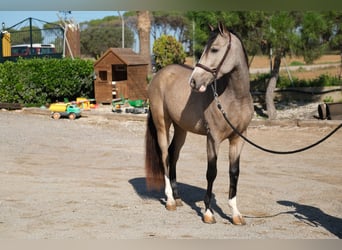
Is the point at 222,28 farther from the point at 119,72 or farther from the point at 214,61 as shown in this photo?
the point at 119,72

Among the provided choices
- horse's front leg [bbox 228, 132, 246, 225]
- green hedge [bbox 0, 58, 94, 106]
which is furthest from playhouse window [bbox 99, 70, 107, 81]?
horse's front leg [bbox 228, 132, 246, 225]

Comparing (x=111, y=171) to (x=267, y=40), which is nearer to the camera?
(x=111, y=171)

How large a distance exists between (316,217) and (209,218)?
3.43 ft

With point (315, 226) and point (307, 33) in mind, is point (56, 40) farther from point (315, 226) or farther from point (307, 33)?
point (315, 226)

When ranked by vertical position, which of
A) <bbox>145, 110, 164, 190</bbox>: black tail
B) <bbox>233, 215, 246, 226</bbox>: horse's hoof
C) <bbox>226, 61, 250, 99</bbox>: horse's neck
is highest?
<bbox>226, 61, 250, 99</bbox>: horse's neck

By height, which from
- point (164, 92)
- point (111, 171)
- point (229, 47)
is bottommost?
point (111, 171)

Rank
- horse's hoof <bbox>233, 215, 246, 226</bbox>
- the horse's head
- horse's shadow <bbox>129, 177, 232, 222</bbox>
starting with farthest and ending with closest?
horse's shadow <bbox>129, 177, 232, 222</bbox> → horse's hoof <bbox>233, 215, 246, 226</bbox> → the horse's head

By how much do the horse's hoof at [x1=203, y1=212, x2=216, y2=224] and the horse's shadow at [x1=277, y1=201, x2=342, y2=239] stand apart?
0.84 m

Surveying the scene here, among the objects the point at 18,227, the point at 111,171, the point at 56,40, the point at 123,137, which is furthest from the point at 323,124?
the point at 56,40

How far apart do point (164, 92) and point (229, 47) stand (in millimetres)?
1251

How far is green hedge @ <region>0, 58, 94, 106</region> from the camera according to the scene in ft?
46.0

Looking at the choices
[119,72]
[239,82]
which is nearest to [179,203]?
[239,82]

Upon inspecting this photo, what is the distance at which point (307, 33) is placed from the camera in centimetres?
Answer: 1097

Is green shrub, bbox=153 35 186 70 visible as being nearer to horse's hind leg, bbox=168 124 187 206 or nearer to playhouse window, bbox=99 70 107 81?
playhouse window, bbox=99 70 107 81
